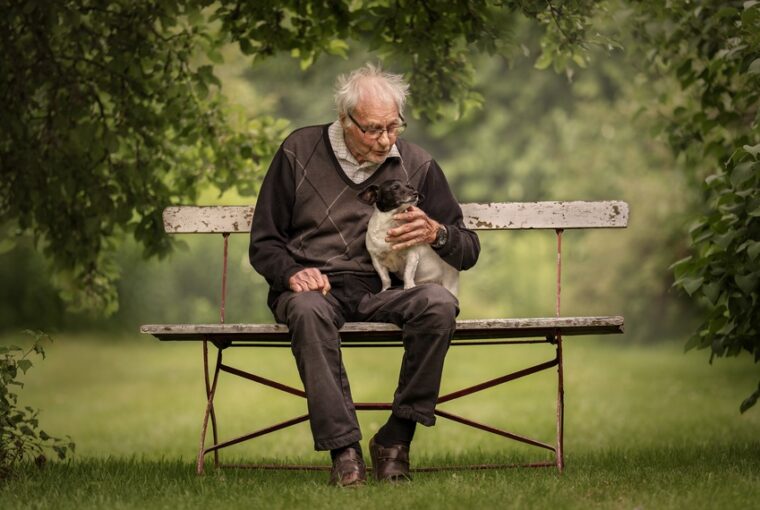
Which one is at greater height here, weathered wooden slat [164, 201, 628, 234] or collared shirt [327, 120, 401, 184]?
collared shirt [327, 120, 401, 184]

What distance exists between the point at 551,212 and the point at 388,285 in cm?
90

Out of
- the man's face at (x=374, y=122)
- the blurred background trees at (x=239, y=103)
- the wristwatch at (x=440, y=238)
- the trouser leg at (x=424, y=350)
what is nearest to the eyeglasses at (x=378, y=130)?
the man's face at (x=374, y=122)

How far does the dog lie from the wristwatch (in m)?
0.10

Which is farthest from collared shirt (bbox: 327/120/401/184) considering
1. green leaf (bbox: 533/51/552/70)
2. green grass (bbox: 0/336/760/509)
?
green leaf (bbox: 533/51/552/70)

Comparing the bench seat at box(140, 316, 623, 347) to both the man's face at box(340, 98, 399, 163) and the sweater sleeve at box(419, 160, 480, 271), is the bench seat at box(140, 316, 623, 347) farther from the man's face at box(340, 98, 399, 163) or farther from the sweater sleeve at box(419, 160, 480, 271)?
the man's face at box(340, 98, 399, 163)

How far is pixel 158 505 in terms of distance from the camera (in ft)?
15.0

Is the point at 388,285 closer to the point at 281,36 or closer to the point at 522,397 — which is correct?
the point at 281,36

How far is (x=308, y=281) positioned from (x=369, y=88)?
3.00 feet

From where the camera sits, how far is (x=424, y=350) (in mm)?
4859

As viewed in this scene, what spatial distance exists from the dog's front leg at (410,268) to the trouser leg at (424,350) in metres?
0.38

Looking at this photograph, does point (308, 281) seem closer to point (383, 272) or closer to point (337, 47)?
point (383, 272)

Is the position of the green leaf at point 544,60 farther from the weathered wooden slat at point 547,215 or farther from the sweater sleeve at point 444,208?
the sweater sleeve at point 444,208

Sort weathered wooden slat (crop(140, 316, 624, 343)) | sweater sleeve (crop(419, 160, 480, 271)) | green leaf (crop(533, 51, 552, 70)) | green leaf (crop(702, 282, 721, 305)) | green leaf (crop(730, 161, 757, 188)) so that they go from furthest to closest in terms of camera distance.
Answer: green leaf (crop(533, 51, 552, 70)) → green leaf (crop(702, 282, 721, 305)) → sweater sleeve (crop(419, 160, 480, 271)) → green leaf (crop(730, 161, 757, 188)) → weathered wooden slat (crop(140, 316, 624, 343))

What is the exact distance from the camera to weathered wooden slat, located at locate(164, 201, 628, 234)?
222 inches
